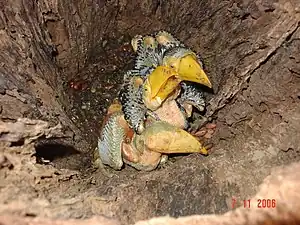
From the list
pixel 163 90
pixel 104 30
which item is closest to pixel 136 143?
pixel 163 90

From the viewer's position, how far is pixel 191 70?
0.96m

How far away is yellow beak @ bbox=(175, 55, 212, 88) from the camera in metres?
0.96

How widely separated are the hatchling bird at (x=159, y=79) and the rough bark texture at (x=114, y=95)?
7cm

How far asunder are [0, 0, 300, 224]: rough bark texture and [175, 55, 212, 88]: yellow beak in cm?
7

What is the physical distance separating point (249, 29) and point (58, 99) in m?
0.45

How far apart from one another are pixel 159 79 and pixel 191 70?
0.22 feet

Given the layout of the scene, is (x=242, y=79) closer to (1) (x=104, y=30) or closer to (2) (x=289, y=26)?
(2) (x=289, y=26)

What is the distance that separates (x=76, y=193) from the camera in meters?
0.74

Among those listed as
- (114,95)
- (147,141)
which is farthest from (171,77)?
(114,95)
